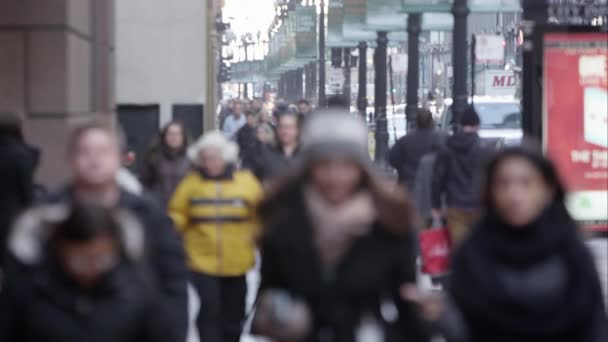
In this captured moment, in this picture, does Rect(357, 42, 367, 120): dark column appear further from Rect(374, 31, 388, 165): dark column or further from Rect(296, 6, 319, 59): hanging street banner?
Rect(296, 6, 319, 59): hanging street banner

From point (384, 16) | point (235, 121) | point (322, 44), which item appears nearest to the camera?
point (235, 121)

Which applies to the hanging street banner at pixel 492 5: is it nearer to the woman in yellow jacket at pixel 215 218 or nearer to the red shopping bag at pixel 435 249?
the red shopping bag at pixel 435 249

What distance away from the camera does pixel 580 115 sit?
53.4 feet

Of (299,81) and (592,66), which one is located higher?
(299,81)

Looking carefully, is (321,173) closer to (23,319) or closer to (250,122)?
(23,319)

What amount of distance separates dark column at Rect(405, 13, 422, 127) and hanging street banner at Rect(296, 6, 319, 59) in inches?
797

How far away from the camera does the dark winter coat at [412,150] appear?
56.0 feet

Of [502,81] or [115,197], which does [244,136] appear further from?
[115,197]

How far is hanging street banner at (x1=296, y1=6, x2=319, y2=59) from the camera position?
60562mm

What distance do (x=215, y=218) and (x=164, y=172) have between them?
1968mm

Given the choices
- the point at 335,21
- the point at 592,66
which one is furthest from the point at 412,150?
the point at 335,21

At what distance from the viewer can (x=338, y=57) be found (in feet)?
175

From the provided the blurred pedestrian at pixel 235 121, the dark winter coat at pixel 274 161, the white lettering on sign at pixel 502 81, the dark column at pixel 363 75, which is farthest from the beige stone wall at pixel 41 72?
the dark column at pixel 363 75

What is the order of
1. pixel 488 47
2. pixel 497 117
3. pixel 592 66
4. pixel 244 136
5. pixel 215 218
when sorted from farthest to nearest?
1. pixel 488 47
2. pixel 497 117
3. pixel 244 136
4. pixel 592 66
5. pixel 215 218
